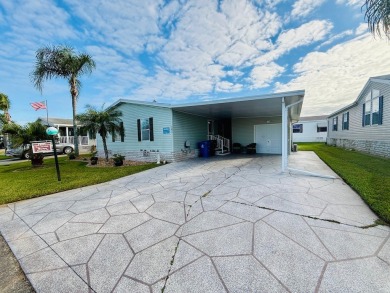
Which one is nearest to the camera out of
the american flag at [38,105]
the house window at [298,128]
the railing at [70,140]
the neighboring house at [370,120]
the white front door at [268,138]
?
the neighboring house at [370,120]

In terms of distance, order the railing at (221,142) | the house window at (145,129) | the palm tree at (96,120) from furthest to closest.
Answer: the railing at (221,142)
the house window at (145,129)
the palm tree at (96,120)

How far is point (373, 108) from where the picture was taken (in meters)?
10.5

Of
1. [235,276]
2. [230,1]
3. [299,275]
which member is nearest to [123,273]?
[235,276]

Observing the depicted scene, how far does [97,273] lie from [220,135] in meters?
13.1

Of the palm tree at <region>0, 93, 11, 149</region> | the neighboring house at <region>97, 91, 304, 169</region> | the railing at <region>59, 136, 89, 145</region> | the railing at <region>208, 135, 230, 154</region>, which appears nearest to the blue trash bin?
the neighboring house at <region>97, 91, 304, 169</region>

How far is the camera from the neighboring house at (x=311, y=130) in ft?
87.6

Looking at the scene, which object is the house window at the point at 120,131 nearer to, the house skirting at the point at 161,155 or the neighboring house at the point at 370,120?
the house skirting at the point at 161,155

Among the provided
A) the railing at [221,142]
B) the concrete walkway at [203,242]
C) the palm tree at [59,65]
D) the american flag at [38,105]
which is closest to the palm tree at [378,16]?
the concrete walkway at [203,242]

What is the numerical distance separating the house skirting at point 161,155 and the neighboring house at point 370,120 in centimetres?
1019

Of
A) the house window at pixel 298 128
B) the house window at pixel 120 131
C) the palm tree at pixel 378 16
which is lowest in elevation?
the house window at pixel 120 131

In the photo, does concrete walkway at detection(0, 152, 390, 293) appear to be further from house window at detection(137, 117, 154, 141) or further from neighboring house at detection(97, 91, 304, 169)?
house window at detection(137, 117, 154, 141)

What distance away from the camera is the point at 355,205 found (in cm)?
348

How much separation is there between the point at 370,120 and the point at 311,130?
704 inches

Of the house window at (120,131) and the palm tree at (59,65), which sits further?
the palm tree at (59,65)
